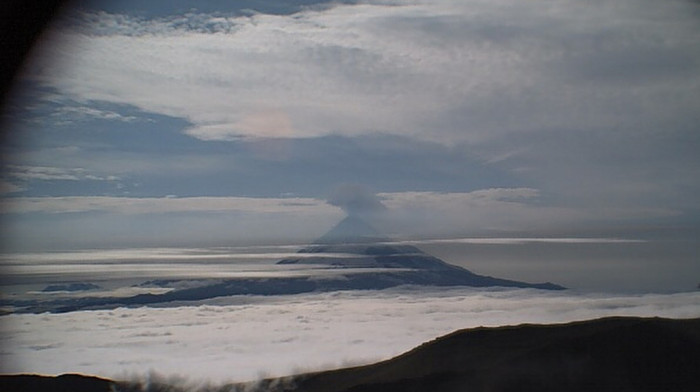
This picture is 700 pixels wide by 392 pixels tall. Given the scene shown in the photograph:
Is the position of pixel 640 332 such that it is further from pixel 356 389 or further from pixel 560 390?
pixel 356 389

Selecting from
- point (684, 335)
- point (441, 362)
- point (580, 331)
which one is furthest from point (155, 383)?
point (684, 335)

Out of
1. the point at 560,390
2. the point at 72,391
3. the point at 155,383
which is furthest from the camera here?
the point at 72,391

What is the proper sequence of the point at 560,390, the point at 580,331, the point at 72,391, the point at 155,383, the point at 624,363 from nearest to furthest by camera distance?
the point at 155,383 → the point at 560,390 → the point at 624,363 → the point at 580,331 → the point at 72,391

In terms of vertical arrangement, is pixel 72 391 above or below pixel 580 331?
below

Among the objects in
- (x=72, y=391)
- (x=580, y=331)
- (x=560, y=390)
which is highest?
(x=580, y=331)

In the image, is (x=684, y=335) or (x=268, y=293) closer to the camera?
(x=684, y=335)

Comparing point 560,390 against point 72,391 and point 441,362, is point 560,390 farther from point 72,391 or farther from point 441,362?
point 72,391
